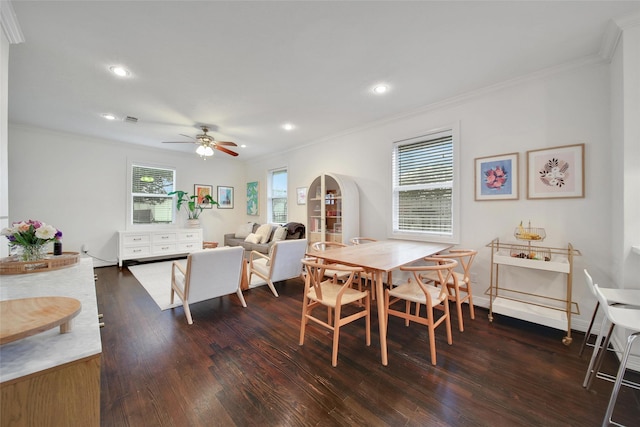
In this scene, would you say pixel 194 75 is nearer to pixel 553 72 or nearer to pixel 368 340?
pixel 368 340

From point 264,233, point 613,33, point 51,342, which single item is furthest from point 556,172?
point 264,233

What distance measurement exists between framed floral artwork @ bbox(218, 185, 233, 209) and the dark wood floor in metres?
4.38

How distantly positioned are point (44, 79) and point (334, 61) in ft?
10.6

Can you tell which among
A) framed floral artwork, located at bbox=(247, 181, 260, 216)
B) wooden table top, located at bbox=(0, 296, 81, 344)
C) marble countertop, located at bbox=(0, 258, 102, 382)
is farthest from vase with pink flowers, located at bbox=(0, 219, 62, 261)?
framed floral artwork, located at bbox=(247, 181, 260, 216)

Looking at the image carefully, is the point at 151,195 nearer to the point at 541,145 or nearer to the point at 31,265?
the point at 31,265

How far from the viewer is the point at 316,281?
2098mm

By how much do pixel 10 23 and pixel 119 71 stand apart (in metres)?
0.76

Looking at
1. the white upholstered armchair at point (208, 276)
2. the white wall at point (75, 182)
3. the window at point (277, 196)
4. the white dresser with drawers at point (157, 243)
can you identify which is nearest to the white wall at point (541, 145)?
the white upholstered armchair at point (208, 276)

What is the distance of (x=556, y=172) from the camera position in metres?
2.50

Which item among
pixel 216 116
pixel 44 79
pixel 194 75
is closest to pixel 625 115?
pixel 194 75

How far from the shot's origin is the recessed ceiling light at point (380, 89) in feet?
9.43

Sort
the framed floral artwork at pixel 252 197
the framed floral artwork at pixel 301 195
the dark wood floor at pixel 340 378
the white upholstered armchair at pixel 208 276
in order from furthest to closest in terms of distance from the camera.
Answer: the framed floral artwork at pixel 252 197 < the framed floral artwork at pixel 301 195 < the white upholstered armchair at pixel 208 276 < the dark wood floor at pixel 340 378

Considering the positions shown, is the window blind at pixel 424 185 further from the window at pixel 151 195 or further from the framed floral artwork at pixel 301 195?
the window at pixel 151 195

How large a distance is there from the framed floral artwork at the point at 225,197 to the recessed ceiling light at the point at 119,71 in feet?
13.6
